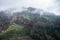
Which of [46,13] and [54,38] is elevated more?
[46,13]

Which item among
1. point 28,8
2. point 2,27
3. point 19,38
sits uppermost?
point 28,8

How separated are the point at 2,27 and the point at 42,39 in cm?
2206

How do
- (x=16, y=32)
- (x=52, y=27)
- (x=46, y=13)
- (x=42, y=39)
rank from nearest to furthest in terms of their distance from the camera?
(x=42, y=39) → (x=16, y=32) → (x=52, y=27) → (x=46, y=13)

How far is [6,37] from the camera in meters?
91.6

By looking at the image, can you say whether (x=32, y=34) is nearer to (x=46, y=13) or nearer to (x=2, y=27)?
(x=2, y=27)

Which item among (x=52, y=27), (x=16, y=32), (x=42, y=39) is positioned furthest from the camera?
(x=52, y=27)

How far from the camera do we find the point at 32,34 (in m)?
90.6

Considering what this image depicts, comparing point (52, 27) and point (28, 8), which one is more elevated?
point (28, 8)

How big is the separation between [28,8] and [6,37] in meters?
56.3

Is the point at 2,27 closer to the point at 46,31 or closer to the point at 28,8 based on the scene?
the point at 46,31

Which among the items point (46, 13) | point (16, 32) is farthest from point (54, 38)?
point (46, 13)

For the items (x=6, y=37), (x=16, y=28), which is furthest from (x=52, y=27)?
(x=6, y=37)

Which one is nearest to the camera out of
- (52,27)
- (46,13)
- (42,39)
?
(42,39)

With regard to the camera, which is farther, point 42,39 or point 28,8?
point 28,8
